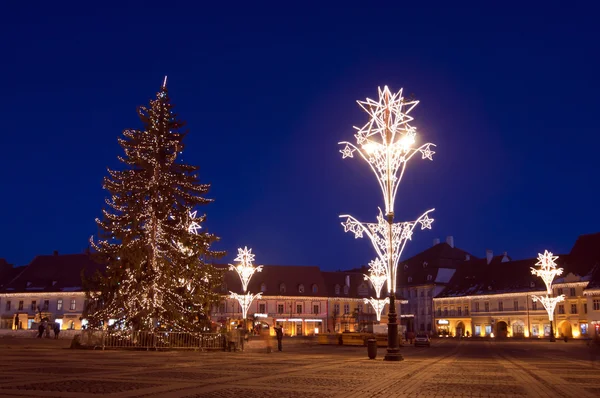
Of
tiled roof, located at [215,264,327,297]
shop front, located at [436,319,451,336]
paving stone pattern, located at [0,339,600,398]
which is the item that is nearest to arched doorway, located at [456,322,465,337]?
shop front, located at [436,319,451,336]

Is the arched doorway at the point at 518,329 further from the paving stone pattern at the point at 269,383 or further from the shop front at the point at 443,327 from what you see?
the paving stone pattern at the point at 269,383

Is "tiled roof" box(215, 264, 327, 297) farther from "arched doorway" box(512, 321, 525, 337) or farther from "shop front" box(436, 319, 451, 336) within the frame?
"arched doorway" box(512, 321, 525, 337)

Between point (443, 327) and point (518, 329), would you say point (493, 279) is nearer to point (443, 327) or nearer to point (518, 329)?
point (518, 329)

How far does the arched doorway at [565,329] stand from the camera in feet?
264

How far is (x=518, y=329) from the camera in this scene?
87.6 metres

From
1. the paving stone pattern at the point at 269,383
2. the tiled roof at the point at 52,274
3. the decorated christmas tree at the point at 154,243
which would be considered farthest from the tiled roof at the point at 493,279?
the paving stone pattern at the point at 269,383

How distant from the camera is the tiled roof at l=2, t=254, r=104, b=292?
78.4 m

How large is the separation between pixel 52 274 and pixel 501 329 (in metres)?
62.6

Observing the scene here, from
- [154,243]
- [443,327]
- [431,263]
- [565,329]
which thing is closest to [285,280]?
[443,327]

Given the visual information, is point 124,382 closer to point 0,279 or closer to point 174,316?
point 174,316

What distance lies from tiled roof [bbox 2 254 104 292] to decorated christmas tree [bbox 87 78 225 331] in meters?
46.5

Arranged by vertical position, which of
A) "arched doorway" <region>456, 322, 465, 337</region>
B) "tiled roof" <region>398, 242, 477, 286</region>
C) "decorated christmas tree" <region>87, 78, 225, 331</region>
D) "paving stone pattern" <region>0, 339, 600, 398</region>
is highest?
"tiled roof" <region>398, 242, 477, 286</region>

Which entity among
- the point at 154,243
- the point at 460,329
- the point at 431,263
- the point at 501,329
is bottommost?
the point at 460,329

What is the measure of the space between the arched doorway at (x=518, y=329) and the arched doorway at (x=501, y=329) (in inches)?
56.4
